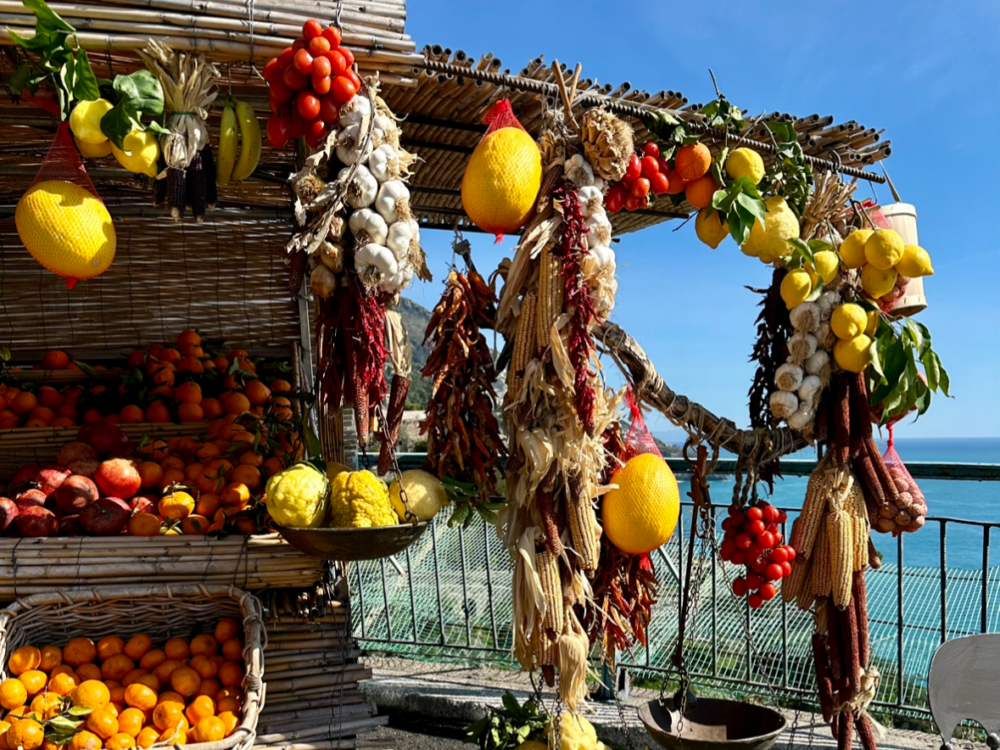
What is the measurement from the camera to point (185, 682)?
242 centimetres

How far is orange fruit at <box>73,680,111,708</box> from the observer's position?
231cm

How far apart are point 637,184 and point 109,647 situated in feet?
8.03

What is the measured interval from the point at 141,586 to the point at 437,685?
1.83 metres

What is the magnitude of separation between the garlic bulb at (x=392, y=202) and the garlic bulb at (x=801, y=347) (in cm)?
157

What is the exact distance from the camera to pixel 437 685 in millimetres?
3775

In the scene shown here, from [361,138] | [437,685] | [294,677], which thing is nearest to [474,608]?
[437,685]

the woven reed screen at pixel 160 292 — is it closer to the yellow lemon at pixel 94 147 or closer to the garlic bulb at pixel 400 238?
the yellow lemon at pixel 94 147

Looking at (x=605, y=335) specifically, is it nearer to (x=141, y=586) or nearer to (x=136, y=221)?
(x=141, y=586)

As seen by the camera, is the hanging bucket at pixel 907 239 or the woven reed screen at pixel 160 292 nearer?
the hanging bucket at pixel 907 239

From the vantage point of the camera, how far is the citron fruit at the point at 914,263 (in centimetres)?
268

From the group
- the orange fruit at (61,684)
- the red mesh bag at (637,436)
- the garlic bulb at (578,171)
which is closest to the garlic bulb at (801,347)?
the red mesh bag at (637,436)

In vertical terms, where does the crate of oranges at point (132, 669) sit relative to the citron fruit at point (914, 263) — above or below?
below

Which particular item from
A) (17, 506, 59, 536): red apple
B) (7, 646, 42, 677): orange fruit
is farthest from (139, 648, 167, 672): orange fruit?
(17, 506, 59, 536): red apple

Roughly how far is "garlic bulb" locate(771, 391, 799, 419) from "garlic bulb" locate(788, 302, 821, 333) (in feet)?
0.84
